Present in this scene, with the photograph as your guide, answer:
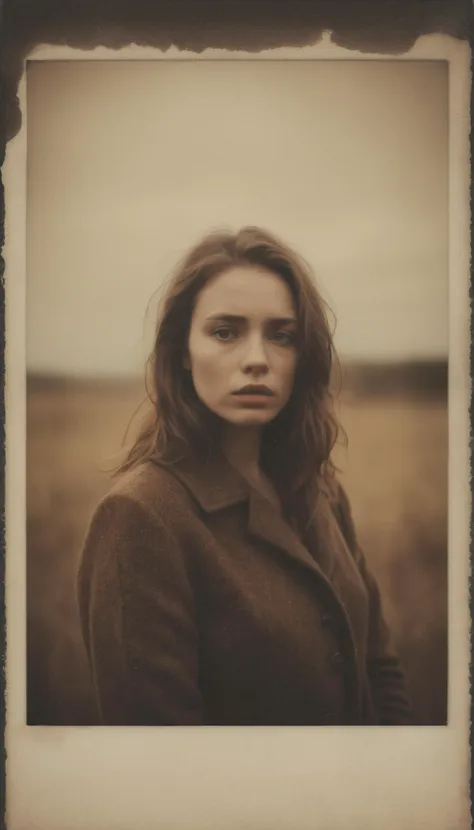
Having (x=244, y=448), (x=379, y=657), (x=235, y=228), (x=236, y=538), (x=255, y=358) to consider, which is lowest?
(x=379, y=657)

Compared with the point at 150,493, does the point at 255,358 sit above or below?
above

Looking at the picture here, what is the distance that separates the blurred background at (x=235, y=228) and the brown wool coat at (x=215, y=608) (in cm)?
4

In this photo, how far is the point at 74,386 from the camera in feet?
3.73

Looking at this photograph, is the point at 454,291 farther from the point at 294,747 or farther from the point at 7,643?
the point at 7,643

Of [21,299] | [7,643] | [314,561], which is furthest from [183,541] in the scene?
[21,299]

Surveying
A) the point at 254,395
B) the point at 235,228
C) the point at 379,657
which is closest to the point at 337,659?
the point at 379,657

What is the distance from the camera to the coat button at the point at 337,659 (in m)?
1.13

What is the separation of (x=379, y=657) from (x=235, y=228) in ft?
2.05

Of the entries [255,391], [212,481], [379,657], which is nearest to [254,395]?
[255,391]

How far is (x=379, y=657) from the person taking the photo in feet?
3.75

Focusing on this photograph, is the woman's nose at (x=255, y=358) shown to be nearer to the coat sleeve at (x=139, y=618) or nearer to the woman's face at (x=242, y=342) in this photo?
the woman's face at (x=242, y=342)

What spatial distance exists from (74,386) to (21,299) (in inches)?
5.6

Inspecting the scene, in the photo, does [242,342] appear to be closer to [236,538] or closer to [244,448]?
[244,448]

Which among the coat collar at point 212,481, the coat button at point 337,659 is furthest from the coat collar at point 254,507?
the coat button at point 337,659
